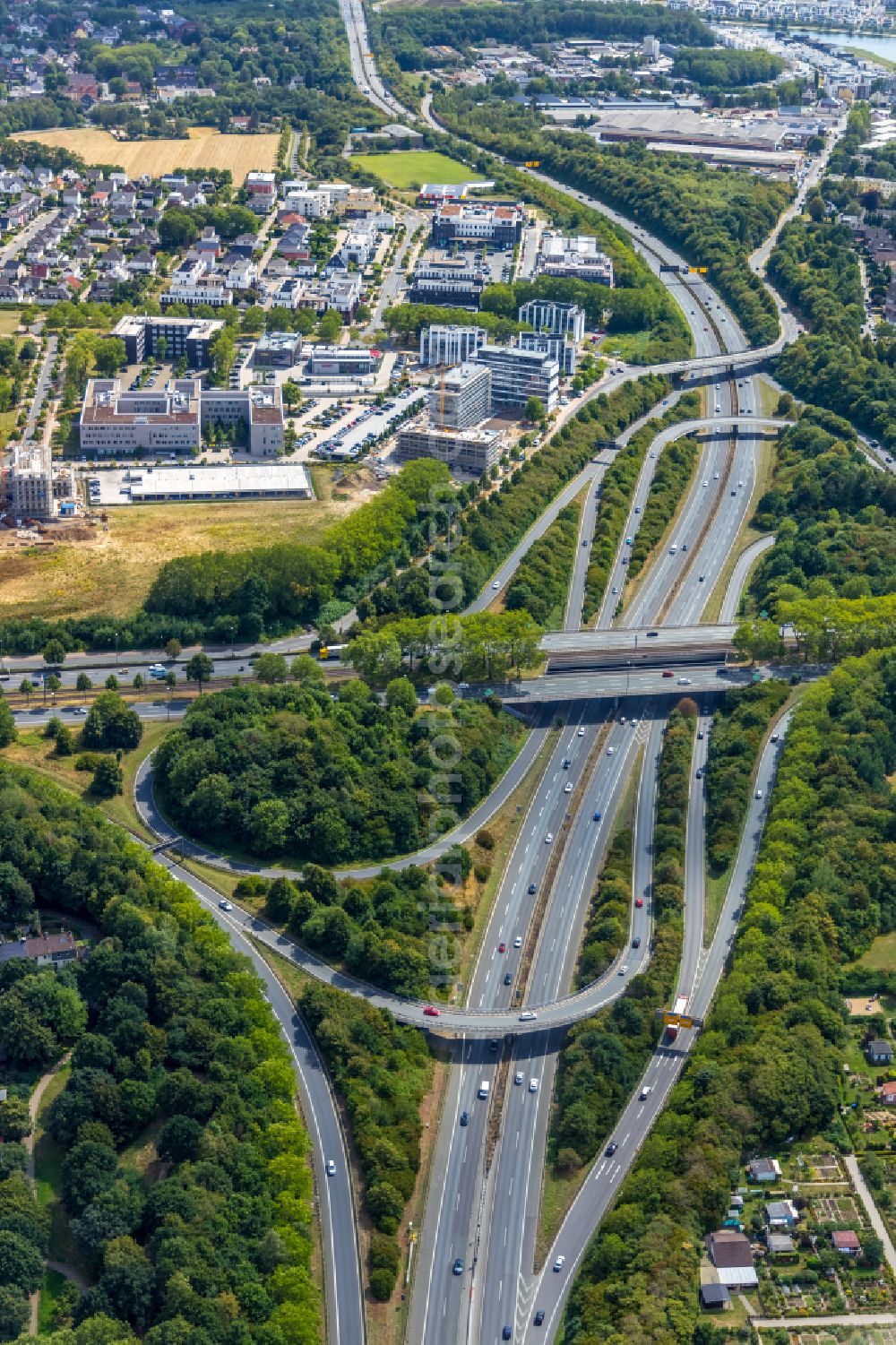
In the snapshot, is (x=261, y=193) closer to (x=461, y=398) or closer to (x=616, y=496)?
(x=461, y=398)

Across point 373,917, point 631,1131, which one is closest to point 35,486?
point 373,917

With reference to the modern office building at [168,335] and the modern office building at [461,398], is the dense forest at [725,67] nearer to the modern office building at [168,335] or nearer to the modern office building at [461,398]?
the modern office building at [168,335]

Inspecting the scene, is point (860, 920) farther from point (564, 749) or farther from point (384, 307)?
point (384, 307)

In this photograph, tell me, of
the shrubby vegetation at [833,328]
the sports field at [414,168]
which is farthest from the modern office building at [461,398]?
the sports field at [414,168]

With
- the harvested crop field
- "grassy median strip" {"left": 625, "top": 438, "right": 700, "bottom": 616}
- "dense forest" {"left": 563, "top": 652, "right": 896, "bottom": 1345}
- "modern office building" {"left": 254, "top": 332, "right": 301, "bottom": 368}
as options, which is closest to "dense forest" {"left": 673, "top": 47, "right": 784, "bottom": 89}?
"modern office building" {"left": 254, "top": 332, "right": 301, "bottom": 368}

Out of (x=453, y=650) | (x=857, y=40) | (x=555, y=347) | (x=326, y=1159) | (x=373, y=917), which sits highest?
(x=857, y=40)

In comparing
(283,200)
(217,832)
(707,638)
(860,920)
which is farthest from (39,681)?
(283,200)
